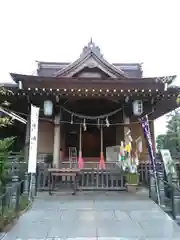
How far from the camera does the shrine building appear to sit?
8289 mm

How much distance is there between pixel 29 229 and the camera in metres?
3.98

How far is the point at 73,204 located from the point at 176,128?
1221 centimetres

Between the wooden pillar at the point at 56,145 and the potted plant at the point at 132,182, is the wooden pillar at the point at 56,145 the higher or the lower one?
the higher one

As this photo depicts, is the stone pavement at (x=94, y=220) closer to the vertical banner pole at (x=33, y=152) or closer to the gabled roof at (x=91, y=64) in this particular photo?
the vertical banner pole at (x=33, y=152)

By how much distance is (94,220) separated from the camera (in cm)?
444

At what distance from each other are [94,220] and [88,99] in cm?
625

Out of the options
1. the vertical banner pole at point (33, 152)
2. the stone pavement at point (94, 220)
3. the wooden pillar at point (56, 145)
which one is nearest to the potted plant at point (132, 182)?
the stone pavement at point (94, 220)

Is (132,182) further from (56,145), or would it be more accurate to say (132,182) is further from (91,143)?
(91,143)

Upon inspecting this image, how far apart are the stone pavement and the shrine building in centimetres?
339

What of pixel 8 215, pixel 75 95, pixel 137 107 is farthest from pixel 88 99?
pixel 8 215

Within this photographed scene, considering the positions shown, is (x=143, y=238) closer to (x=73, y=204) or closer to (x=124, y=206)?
(x=124, y=206)

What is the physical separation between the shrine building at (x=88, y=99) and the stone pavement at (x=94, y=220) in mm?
3386

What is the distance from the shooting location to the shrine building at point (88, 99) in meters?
8.29

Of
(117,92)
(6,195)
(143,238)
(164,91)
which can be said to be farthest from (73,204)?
(164,91)
